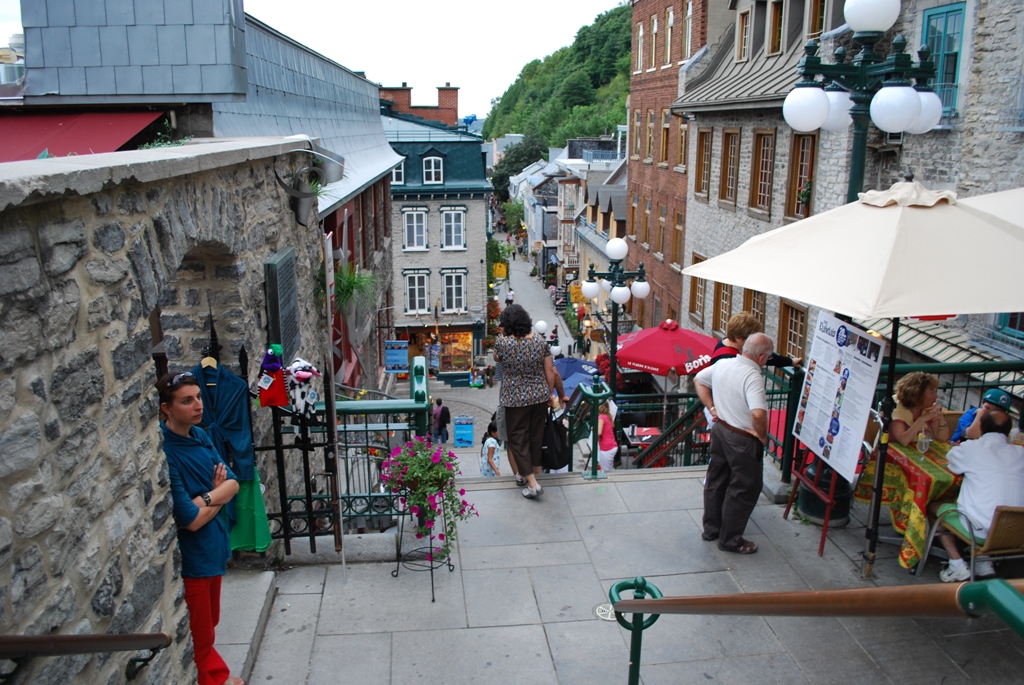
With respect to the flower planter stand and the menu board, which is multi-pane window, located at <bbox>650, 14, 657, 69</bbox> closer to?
the menu board

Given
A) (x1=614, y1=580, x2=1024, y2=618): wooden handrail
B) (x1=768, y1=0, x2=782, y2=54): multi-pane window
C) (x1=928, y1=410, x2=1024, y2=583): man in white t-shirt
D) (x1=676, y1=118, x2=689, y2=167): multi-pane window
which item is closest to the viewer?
(x1=614, y1=580, x2=1024, y2=618): wooden handrail

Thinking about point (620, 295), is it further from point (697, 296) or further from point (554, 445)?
point (697, 296)

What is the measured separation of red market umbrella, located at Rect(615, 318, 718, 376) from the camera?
13.1 meters

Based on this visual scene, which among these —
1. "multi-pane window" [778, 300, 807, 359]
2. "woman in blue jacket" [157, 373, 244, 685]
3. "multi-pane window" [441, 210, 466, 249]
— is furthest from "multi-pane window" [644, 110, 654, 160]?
"woman in blue jacket" [157, 373, 244, 685]

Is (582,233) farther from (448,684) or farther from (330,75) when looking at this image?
(448,684)

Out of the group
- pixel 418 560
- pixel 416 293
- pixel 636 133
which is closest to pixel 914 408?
pixel 418 560

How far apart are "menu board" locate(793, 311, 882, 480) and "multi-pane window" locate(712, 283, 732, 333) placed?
14629 millimetres

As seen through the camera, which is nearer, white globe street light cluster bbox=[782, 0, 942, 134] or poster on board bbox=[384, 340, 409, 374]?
white globe street light cluster bbox=[782, 0, 942, 134]

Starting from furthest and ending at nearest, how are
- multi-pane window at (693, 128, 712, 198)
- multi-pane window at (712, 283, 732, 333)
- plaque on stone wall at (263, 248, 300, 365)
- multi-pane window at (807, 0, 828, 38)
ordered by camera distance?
multi-pane window at (693, 128, 712, 198), multi-pane window at (712, 283, 732, 333), multi-pane window at (807, 0, 828, 38), plaque on stone wall at (263, 248, 300, 365)

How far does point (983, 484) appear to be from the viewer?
492 centimetres

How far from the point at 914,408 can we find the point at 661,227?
70.8 ft

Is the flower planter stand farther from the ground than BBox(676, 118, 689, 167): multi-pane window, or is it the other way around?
BBox(676, 118, 689, 167): multi-pane window

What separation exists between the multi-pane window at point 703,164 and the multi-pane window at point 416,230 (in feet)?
41.2

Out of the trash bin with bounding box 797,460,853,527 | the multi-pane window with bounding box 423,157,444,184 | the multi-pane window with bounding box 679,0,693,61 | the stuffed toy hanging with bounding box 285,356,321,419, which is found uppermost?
the multi-pane window with bounding box 679,0,693,61
